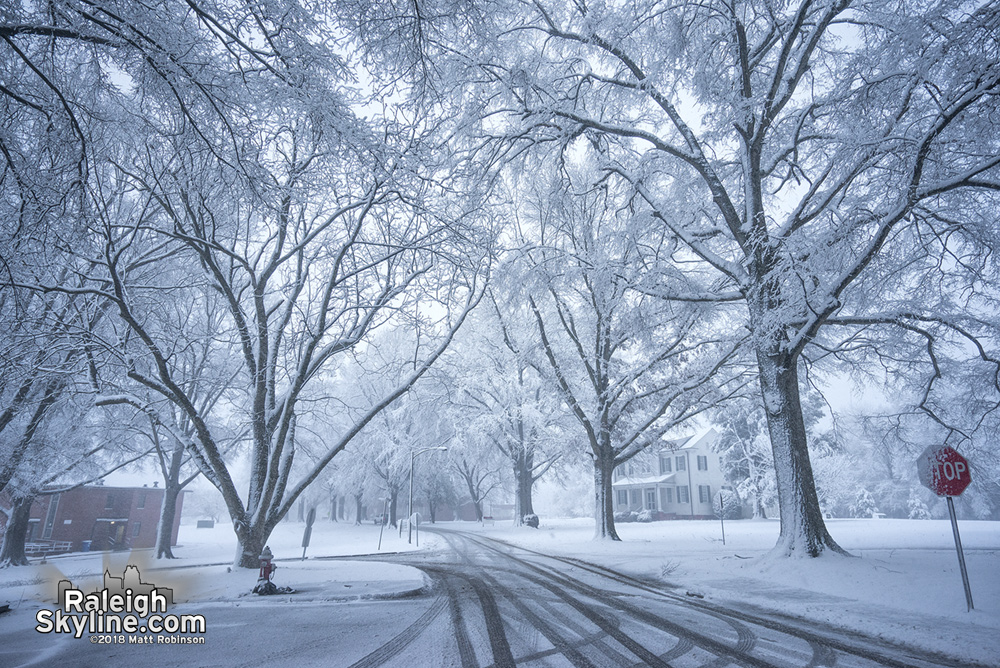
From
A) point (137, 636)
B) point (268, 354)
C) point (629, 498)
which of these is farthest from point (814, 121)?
point (629, 498)

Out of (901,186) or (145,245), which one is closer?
(901,186)

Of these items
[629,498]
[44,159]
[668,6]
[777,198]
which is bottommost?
[629,498]

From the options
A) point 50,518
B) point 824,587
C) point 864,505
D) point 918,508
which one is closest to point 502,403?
point 824,587

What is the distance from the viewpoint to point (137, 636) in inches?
215

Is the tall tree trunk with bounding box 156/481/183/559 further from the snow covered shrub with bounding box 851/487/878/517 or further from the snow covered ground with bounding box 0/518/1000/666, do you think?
the snow covered shrub with bounding box 851/487/878/517

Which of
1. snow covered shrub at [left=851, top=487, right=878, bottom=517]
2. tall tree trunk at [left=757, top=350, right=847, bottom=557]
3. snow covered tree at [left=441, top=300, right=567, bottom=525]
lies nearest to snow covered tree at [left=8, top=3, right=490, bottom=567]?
tall tree trunk at [left=757, top=350, right=847, bottom=557]

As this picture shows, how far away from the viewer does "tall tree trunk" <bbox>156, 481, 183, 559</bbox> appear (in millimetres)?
19594

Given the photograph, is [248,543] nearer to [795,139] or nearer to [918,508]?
[795,139]

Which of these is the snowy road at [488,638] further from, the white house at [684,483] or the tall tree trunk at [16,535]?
the white house at [684,483]

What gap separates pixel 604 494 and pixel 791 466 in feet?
31.1

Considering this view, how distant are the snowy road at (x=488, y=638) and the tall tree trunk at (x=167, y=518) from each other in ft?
50.7

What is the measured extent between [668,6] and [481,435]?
883 inches

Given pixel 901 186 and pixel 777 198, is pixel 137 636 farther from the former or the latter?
pixel 777 198

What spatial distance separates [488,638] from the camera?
5129 mm
